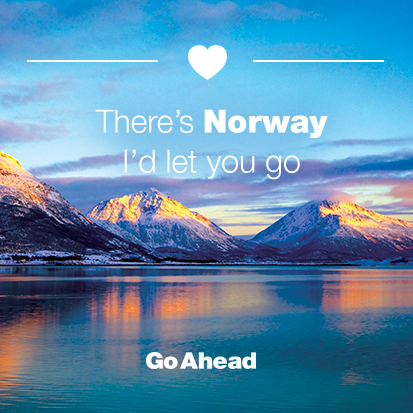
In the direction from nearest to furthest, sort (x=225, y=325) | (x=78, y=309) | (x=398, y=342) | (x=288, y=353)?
(x=288, y=353) < (x=398, y=342) < (x=225, y=325) < (x=78, y=309)

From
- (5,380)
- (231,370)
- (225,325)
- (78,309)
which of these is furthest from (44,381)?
(78,309)

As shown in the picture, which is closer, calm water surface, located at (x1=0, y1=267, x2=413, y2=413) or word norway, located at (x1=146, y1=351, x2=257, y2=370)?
calm water surface, located at (x1=0, y1=267, x2=413, y2=413)

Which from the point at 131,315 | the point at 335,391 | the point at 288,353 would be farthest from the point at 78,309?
the point at 335,391

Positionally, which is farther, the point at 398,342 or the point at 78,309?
the point at 78,309

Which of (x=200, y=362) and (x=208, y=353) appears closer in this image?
(x=200, y=362)

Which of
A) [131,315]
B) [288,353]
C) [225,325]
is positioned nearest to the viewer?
[288,353]

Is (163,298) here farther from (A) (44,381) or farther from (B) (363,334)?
(A) (44,381)

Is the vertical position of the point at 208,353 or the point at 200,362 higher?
the point at 200,362

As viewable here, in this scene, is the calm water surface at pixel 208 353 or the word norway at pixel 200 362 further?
the word norway at pixel 200 362
